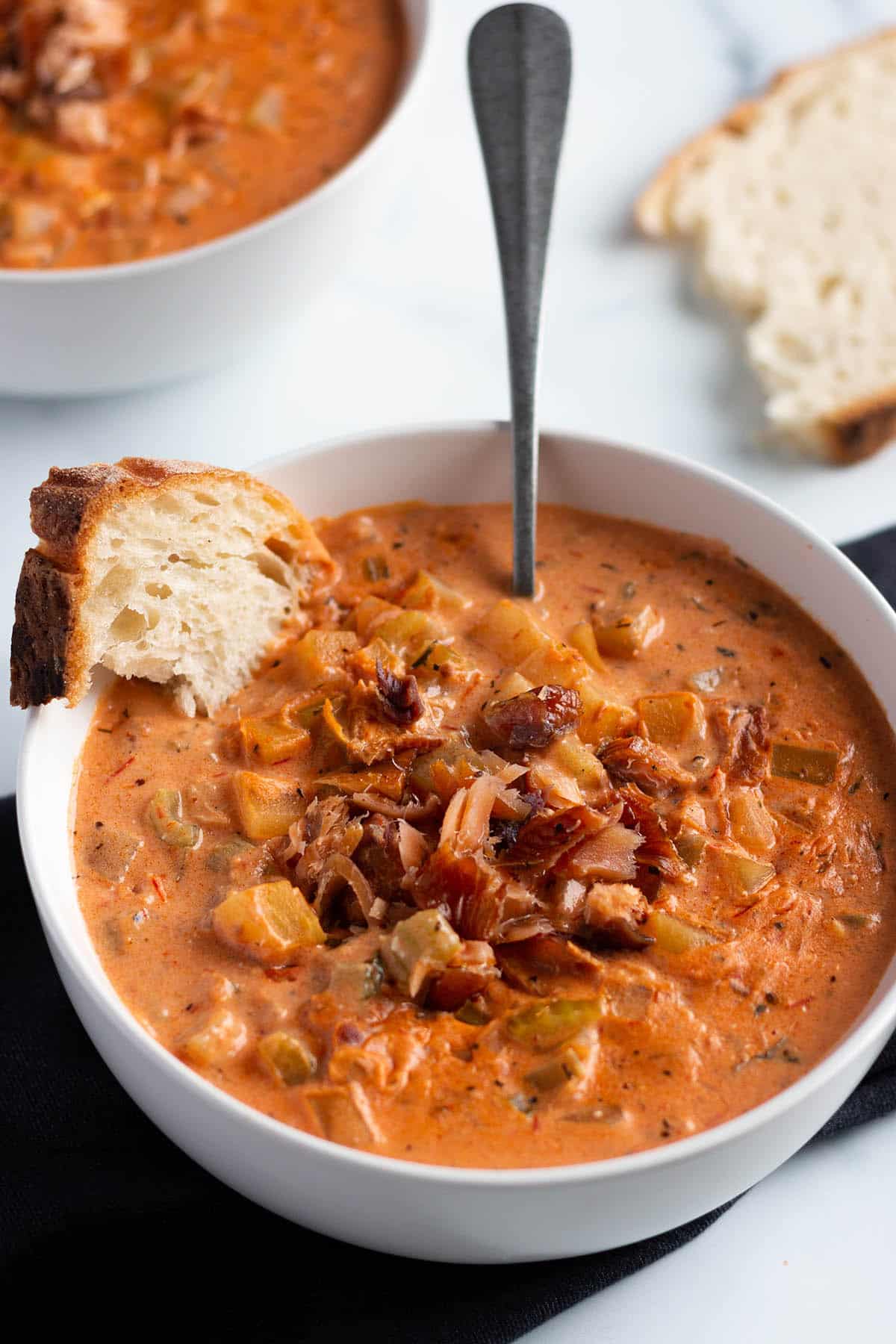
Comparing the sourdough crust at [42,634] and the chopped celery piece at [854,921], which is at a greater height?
the sourdough crust at [42,634]

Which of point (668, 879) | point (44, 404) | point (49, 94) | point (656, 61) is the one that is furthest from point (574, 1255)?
point (656, 61)

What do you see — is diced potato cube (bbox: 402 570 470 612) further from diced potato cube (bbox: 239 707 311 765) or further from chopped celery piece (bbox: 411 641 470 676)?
diced potato cube (bbox: 239 707 311 765)

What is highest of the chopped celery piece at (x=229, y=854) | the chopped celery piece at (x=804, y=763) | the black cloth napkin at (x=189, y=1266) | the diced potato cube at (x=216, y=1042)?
the chopped celery piece at (x=229, y=854)

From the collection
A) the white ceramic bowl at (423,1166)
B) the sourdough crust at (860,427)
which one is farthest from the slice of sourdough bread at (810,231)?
the white ceramic bowl at (423,1166)

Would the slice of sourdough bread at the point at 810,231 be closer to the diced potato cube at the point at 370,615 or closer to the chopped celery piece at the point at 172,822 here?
the diced potato cube at the point at 370,615

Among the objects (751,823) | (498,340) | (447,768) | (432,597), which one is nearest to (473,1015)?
(447,768)

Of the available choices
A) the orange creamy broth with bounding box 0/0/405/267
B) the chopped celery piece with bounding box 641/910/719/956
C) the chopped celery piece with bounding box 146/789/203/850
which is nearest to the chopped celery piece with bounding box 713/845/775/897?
the chopped celery piece with bounding box 641/910/719/956
